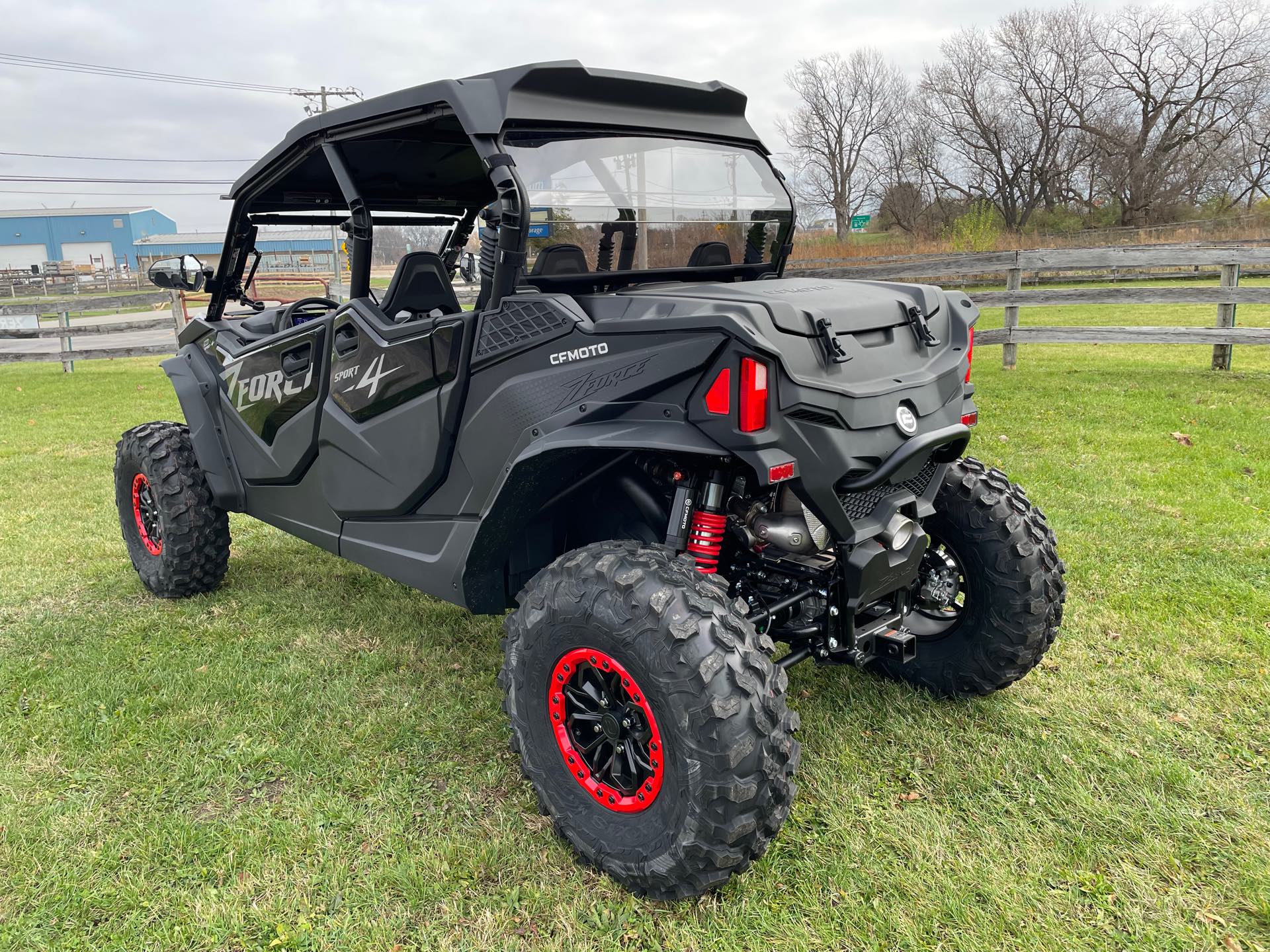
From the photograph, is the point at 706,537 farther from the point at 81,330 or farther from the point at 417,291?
the point at 81,330

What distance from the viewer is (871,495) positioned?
271 centimetres

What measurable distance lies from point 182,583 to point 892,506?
3769 millimetres

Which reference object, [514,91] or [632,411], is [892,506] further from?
[514,91]

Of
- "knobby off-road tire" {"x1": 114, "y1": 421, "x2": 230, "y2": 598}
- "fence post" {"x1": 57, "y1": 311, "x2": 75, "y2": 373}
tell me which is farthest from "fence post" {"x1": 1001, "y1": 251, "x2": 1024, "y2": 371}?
"fence post" {"x1": 57, "y1": 311, "x2": 75, "y2": 373}

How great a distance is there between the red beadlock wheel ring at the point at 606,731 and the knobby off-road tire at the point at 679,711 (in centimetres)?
2

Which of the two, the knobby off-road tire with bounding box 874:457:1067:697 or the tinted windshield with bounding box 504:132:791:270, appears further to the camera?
the knobby off-road tire with bounding box 874:457:1067:697

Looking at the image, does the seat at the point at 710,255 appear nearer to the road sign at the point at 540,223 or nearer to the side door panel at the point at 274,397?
the road sign at the point at 540,223

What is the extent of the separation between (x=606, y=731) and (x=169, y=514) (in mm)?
3096

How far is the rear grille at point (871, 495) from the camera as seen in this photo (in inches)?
103

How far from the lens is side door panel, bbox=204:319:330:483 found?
3.71 meters

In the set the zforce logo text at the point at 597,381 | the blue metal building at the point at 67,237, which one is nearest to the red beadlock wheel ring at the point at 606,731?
the zforce logo text at the point at 597,381

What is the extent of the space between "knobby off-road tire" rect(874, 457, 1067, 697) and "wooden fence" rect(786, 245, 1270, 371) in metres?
7.10

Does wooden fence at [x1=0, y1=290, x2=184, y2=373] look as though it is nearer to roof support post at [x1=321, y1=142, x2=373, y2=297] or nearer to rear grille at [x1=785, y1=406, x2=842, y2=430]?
roof support post at [x1=321, y1=142, x2=373, y2=297]

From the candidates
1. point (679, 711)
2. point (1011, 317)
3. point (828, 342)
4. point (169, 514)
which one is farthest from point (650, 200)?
point (1011, 317)
